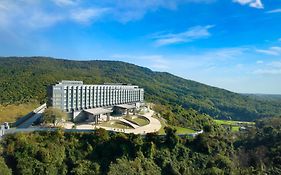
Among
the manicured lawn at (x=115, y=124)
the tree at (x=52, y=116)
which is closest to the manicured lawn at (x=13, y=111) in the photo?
the tree at (x=52, y=116)

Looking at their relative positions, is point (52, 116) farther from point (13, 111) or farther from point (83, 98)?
point (13, 111)

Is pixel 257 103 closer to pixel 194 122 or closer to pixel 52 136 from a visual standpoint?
pixel 194 122

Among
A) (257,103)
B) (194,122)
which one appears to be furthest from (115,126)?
(257,103)

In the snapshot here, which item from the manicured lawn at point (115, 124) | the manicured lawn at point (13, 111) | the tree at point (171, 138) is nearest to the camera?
the tree at point (171, 138)

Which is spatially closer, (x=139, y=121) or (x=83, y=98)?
(x=83, y=98)

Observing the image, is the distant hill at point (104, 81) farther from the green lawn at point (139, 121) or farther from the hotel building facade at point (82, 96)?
the green lawn at point (139, 121)

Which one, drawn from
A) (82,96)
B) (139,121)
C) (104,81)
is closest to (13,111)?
(82,96)
